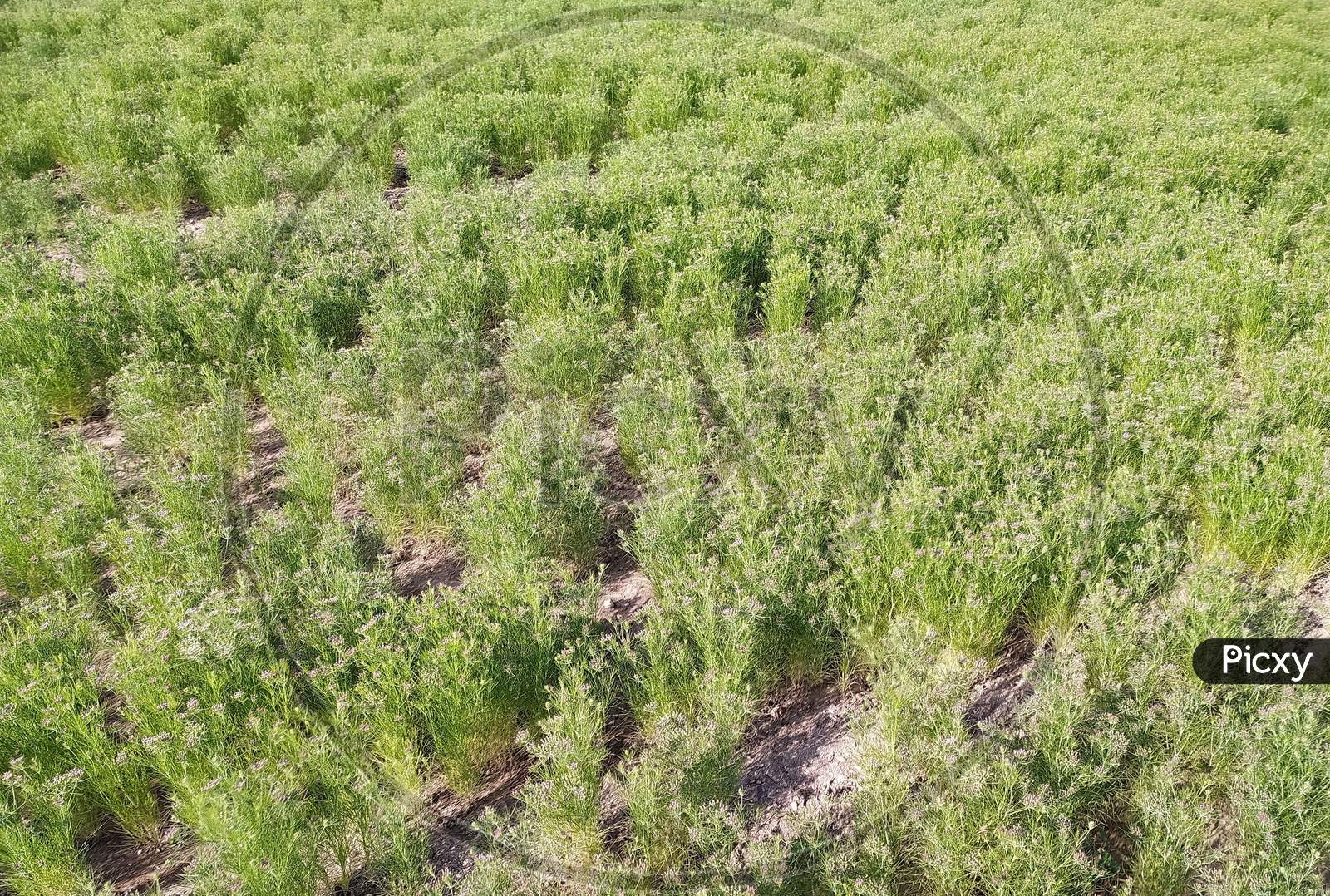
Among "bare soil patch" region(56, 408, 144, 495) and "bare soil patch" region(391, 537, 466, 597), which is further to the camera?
"bare soil patch" region(56, 408, 144, 495)

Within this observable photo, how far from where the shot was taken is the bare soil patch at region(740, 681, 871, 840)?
3.39 meters

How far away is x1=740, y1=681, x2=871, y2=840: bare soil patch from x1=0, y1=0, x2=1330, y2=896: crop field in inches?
0.8

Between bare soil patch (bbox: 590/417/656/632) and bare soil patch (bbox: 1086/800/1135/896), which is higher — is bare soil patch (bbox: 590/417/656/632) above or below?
above

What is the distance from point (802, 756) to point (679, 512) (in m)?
1.32

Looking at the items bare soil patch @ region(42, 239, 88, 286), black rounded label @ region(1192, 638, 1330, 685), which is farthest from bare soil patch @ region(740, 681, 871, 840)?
bare soil patch @ region(42, 239, 88, 286)

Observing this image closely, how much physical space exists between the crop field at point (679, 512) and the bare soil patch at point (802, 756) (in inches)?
0.8

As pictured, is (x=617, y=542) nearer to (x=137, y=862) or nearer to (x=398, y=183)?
(x=137, y=862)

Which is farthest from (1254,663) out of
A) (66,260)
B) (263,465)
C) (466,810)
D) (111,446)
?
(66,260)

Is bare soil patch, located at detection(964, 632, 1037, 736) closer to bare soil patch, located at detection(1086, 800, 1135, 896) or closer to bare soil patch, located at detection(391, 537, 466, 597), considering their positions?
bare soil patch, located at detection(1086, 800, 1135, 896)

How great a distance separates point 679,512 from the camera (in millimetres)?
4219

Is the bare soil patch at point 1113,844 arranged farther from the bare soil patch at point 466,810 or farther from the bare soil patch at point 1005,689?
the bare soil patch at point 466,810

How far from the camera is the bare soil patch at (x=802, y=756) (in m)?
3.39

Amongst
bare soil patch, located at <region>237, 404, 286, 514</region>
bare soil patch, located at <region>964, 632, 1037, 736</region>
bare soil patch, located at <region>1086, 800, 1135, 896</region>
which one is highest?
bare soil patch, located at <region>237, 404, 286, 514</region>

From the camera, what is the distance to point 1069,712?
313cm
